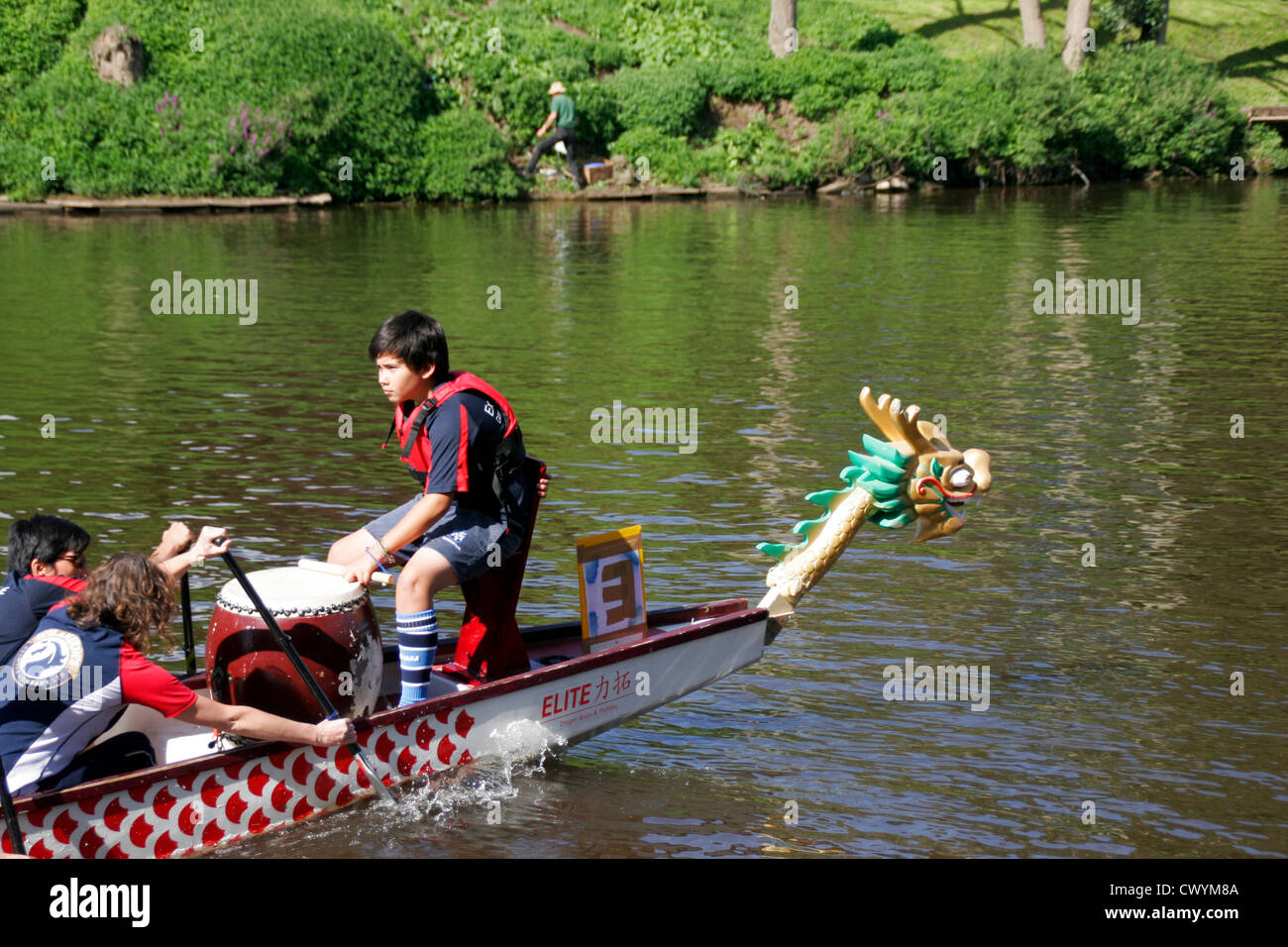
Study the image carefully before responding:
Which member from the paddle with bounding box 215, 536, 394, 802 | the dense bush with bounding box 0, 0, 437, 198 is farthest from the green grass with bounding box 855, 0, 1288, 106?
the paddle with bounding box 215, 536, 394, 802

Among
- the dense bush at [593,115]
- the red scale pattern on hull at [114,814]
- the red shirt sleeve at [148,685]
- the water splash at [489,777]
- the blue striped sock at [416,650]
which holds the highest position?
the dense bush at [593,115]

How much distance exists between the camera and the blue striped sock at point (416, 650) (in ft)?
23.5

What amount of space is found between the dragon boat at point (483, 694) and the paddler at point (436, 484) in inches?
8.2

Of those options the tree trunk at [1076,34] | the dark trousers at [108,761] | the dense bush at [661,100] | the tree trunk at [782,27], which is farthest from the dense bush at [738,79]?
the dark trousers at [108,761]

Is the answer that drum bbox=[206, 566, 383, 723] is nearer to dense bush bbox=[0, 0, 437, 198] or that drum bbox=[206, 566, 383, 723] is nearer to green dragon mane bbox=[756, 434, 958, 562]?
green dragon mane bbox=[756, 434, 958, 562]

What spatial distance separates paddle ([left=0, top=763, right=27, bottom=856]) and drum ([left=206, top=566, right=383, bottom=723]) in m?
1.20

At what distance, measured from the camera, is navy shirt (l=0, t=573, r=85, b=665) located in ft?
20.1

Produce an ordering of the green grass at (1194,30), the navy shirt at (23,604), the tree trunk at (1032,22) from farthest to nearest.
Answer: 1. the green grass at (1194,30)
2. the tree trunk at (1032,22)
3. the navy shirt at (23,604)

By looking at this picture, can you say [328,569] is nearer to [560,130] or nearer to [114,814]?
[114,814]

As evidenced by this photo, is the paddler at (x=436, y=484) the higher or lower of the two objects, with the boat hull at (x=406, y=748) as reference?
higher

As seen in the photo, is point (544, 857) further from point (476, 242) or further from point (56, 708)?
point (476, 242)

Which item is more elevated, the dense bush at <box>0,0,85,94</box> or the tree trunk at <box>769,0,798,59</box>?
the tree trunk at <box>769,0,798,59</box>

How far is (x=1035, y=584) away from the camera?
1043 centimetres

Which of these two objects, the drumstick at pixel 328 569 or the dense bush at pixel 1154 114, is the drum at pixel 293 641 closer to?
the drumstick at pixel 328 569
